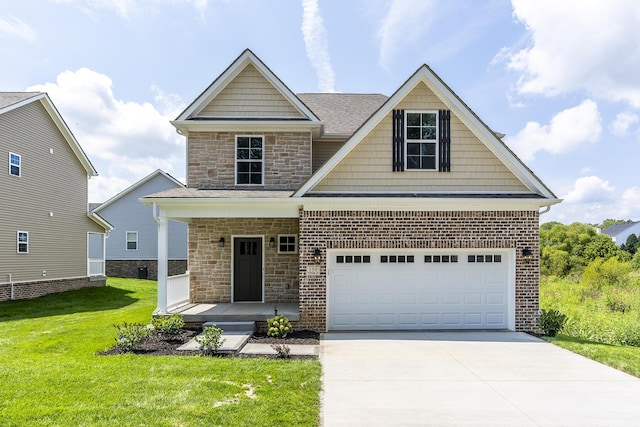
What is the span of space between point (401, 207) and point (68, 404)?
25.3 feet

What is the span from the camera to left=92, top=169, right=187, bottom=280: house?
26172 millimetres

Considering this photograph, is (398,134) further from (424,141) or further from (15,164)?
(15,164)

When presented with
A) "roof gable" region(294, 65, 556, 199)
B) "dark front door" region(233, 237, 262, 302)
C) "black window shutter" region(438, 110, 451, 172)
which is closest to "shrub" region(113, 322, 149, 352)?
"dark front door" region(233, 237, 262, 302)

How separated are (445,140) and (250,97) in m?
5.96

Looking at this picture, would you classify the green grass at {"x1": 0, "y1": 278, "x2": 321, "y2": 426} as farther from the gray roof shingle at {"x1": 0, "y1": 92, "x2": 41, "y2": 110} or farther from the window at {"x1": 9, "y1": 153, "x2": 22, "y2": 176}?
the gray roof shingle at {"x1": 0, "y1": 92, "x2": 41, "y2": 110}

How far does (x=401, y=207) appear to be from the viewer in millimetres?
9992

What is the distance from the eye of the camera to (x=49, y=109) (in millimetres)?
18219

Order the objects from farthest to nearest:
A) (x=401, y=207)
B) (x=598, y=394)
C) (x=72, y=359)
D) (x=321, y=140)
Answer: (x=321, y=140)
(x=401, y=207)
(x=72, y=359)
(x=598, y=394)

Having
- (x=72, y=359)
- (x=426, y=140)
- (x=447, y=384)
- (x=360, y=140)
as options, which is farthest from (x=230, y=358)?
(x=426, y=140)

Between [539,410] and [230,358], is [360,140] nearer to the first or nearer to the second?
[230,358]

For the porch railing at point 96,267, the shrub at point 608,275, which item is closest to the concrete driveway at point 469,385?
the shrub at point 608,275

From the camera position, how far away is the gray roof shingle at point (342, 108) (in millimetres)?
13203

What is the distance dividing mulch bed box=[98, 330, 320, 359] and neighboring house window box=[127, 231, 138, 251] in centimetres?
1880

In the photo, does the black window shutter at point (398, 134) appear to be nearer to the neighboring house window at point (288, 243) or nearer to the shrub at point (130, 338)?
the neighboring house window at point (288, 243)
